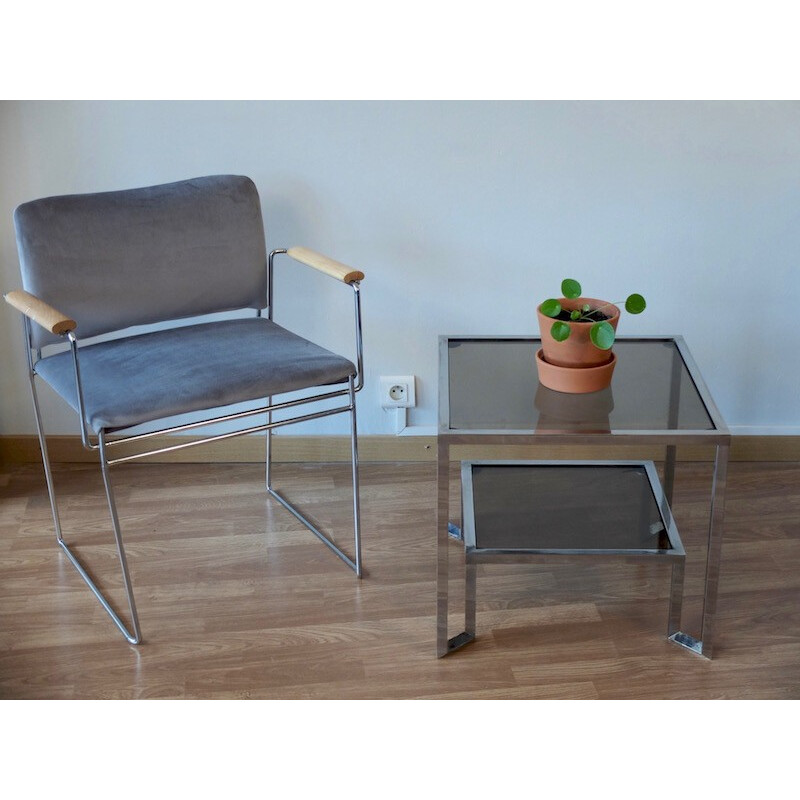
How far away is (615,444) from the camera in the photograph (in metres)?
1.95

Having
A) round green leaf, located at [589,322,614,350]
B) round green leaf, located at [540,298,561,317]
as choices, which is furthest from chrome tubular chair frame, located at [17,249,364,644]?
round green leaf, located at [589,322,614,350]

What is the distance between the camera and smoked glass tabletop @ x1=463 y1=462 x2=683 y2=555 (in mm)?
2035

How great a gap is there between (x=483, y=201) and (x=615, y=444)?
0.86 m

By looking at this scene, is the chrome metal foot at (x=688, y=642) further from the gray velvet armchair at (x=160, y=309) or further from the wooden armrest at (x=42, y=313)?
the wooden armrest at (x=42, y=313)

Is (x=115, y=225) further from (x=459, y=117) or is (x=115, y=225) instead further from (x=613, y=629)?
(x=613, y=629)

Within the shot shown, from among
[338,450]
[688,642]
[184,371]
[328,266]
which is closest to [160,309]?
[184,371]

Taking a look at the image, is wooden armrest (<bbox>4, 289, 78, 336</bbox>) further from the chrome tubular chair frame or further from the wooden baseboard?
the wooden baseboard

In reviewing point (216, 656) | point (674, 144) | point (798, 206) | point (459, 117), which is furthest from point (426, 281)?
point (216, 656)

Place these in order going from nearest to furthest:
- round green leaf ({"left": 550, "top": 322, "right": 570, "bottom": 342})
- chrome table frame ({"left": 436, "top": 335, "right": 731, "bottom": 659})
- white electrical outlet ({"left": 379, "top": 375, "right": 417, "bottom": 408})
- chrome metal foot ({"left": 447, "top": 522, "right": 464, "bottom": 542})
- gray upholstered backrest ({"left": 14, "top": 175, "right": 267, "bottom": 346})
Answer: chrome table frame ({"left": 436, "top": 335, "right": 731, "bottom": 659}) < round green leaf ({"left": 550, "top": 322, "right": 570, "bottom": 342}) < gray upholstered backrest ({"left": 14, "top": 175, "right": 267, "bottom": 346}) < chrome metal foot ({"left": 447, "top": 522, "right": 464, "bottom": 542}) < white electrical outlet ({"left": 379, "top": 375, "right": 417, "bottom": 408})

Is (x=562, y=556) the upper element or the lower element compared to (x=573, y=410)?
lower

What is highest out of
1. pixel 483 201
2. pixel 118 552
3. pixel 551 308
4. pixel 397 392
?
pixel 483 201

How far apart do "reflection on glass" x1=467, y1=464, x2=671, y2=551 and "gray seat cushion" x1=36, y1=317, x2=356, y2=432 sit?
41 centimetres

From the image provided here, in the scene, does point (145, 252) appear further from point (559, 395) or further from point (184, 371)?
point (559, 395)

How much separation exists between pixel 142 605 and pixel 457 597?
653mm
